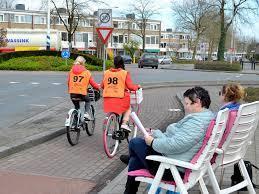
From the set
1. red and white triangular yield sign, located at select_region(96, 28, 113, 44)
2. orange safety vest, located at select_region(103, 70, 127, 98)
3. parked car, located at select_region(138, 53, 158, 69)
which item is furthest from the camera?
parked car, located at select_region(138, 53, 158, 69)

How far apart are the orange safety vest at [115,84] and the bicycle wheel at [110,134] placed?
0.34 metres

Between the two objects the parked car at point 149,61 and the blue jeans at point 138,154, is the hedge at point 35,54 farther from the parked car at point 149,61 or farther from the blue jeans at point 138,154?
the blue jeans at point 138,154

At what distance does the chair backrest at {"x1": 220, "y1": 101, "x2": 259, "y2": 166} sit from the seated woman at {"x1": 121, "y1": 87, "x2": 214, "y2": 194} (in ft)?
1.55

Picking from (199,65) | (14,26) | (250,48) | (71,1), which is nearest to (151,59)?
(199,65)

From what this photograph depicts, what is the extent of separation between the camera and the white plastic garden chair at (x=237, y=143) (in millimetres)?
4680

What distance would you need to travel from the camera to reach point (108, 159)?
7465 millimetres

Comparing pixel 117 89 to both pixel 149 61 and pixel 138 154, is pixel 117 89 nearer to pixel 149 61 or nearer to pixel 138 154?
pixel 138 154

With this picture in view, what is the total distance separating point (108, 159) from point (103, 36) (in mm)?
7508

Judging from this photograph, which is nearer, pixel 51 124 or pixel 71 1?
pixel 51 124

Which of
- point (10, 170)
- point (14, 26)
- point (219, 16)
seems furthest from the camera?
point (14, 26)

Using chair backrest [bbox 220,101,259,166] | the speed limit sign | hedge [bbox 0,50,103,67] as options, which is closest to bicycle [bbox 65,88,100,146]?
chair backrest [bbox 220,101,259,166]

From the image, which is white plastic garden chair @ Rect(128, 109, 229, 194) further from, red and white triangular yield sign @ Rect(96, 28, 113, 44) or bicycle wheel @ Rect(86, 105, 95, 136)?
red and white triangular yield sign @ Rect(96, 28, 113, 44)

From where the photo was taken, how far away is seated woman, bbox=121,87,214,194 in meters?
4.17

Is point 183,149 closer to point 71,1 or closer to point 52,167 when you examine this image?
point 52,167
